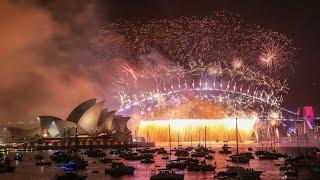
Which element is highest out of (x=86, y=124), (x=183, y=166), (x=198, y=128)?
(x=86, y=124)

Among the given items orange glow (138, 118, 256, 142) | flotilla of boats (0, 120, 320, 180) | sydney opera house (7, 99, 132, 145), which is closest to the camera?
flotilla of boats (0, 120, 320, 180)

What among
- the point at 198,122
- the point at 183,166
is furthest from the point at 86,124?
the point at 183,166

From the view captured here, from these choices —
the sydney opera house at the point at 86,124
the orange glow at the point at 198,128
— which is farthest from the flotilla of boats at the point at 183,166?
the orange glow at the point at 198,128

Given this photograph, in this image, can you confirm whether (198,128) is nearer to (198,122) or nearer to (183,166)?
(198,122)

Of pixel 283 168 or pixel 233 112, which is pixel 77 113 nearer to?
pixel 233 112

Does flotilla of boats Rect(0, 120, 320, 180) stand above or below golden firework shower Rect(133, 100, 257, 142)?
below

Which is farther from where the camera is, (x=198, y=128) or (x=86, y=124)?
(x=198, y=128)

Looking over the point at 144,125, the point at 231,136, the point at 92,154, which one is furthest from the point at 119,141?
the point at 92,154

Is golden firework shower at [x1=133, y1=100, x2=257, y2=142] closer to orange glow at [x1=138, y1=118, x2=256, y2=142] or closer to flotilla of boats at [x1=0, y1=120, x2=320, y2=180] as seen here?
orange glow at [x1=138, y1=118, x2=256, y2=142]

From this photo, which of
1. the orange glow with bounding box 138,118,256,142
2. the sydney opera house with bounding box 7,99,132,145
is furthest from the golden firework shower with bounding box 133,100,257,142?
the sydney opera house with bounding box 7,99,132,145

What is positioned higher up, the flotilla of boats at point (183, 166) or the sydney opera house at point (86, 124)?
the sydney opera house at point (86, 124)

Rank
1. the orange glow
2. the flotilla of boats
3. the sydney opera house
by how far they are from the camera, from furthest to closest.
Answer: the orange glow, the sydney opera house, the flotilla of boats

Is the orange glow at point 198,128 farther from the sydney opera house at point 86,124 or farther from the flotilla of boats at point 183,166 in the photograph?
the flotilla of boats at point 183,166
